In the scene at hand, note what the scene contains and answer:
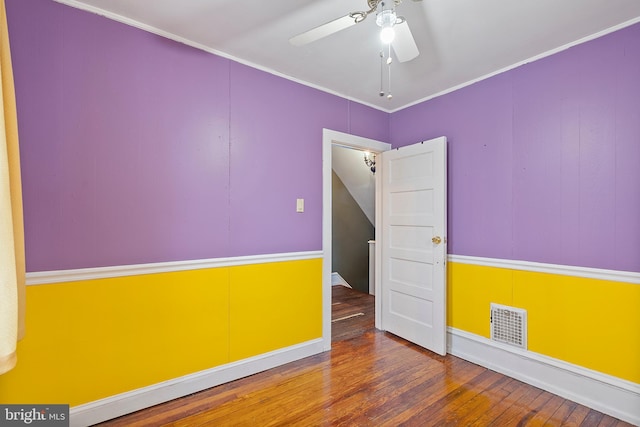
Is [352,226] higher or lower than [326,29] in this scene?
lower

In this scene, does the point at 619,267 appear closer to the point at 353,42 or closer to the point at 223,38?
the point at 353,42

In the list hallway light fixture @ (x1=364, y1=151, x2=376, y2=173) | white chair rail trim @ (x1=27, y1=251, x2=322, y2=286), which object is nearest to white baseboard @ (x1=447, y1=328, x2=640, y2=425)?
white chair rail trim @ (x1=27, y1=251, x2=322, y2=286)

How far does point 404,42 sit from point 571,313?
85.2 inches

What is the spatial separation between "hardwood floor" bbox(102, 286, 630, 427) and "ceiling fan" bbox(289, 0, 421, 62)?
2191 millimetres

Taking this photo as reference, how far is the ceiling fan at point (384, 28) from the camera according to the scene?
1.37m

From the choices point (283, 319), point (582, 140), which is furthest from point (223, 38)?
point (582, 140)

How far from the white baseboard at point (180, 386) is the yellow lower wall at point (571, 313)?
5.19 ft

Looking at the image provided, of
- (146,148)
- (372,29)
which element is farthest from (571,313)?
(146,148)

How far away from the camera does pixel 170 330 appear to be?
2039mm

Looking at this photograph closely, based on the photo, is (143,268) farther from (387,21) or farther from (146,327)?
(387,21)

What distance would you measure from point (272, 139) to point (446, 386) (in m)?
2.39

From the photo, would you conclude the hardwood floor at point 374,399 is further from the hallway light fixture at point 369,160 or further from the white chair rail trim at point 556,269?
the hallway light fixture at point 369,160

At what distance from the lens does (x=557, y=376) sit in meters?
2.13

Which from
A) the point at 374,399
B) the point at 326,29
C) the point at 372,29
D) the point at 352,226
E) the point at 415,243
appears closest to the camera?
Answer: the point at 326,29
